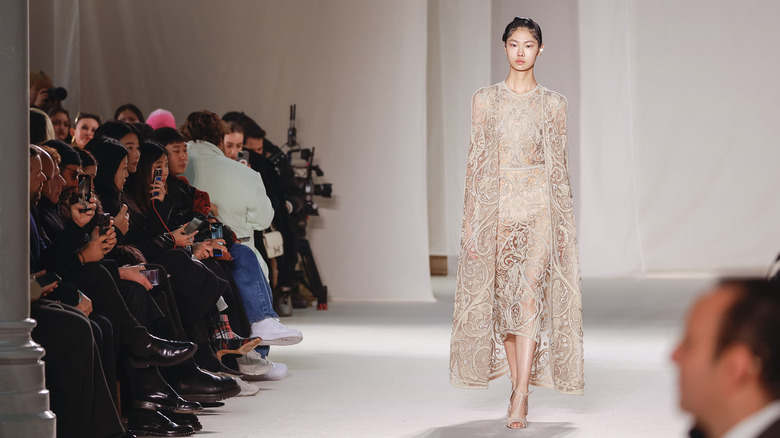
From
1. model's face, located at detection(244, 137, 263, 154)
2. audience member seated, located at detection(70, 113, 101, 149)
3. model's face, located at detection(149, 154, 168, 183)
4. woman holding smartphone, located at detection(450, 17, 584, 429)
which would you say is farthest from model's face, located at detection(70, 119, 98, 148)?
woman holding smartphone, located at detection(450, 17, 584, 429)

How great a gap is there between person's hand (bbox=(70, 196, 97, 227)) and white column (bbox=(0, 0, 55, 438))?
528mm

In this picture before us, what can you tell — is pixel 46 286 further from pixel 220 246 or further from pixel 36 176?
pixel 220 246

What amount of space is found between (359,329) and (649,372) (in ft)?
7.02

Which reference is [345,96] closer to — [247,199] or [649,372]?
[247,199]

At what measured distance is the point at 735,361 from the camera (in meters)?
0.74

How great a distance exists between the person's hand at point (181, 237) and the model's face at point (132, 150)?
1.00 feet

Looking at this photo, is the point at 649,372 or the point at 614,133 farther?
the point at 614,133

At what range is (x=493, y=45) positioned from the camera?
11.8 metres

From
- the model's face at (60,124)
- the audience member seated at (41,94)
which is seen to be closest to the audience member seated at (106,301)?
the model's face at (60,124)

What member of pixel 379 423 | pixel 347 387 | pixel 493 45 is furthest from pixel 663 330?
pixel 493 45

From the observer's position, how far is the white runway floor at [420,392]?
3924 millimetres

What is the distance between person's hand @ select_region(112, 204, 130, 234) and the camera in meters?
4.00

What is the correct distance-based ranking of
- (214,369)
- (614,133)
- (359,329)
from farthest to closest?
(614,133), (359,329), (214,369)

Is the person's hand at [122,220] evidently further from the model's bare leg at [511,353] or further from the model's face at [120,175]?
the model's bare leg at [511,353]
